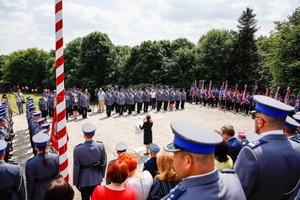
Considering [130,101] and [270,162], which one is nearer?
[270,162]

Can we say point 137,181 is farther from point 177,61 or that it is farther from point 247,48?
point 177,61

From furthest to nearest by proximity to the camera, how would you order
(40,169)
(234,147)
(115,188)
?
(234,147)
(40,169)
(115,188)

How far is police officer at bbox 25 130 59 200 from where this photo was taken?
16.1 ft

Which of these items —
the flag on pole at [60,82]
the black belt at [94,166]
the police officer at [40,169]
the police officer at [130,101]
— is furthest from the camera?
the police officer at [130,101]

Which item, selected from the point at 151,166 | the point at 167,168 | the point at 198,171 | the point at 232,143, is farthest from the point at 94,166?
the point at 198,171

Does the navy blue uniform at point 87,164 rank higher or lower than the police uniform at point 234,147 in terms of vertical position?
lower

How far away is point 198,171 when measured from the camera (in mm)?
1866

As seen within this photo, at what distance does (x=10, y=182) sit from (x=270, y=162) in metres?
4.36

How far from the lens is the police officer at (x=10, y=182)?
455 centimetres

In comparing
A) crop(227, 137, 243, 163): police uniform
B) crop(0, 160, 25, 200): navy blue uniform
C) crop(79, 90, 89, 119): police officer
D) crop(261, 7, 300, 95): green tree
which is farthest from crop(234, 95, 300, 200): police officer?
crop(261, 7, 300, 95): green tree

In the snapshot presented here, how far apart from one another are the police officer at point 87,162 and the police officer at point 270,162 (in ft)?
11.5

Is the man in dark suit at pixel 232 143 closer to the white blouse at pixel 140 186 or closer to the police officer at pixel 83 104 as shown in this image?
the white blouse at pixel 140 186

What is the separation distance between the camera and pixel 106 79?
45.3 m

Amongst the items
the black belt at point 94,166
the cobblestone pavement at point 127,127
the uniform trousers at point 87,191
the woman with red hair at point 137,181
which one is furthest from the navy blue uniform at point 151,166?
the cobblestone pavement at point 127,127
